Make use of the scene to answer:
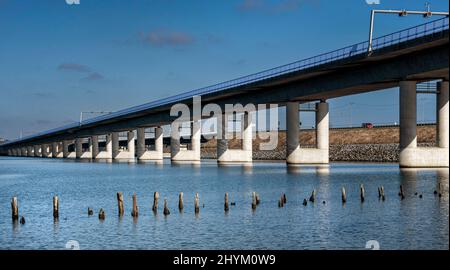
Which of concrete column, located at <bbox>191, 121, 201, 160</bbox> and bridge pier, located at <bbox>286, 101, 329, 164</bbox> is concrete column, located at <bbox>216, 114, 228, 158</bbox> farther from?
bridge pier, located at <bbox>286, 101, 329, 164</bbox>

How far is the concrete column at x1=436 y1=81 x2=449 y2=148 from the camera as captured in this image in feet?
280

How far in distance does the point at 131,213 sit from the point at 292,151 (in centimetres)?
6981

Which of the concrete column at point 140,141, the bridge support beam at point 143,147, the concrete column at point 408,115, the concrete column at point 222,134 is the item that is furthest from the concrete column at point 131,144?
the concrete column at point 408,115

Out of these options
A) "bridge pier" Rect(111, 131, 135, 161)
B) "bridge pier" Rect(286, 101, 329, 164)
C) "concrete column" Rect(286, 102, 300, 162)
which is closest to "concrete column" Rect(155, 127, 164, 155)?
"bridge pier" Rect(111, 131, 135, 161)

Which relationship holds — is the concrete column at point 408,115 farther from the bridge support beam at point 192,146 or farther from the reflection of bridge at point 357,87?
the bridge support beam at point 192,146

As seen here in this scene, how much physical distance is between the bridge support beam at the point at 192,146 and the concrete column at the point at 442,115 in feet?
214

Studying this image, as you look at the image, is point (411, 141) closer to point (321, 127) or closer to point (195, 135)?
point (321, 127)

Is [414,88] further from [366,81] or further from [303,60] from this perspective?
[303,60]

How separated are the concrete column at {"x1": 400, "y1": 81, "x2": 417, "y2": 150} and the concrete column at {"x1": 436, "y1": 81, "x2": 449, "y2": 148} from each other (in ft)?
19.9

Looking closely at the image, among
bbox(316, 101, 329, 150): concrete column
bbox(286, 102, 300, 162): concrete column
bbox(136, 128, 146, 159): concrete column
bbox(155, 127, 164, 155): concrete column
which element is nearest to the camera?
bbox(286, 102, 300, 162): concrete column

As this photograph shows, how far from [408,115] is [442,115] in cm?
938

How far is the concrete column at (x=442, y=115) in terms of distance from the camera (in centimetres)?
8531

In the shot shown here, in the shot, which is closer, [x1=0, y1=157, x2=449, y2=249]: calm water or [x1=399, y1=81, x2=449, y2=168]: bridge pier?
[x1=0, y1=157, x2=449, y2=249]: calm water
